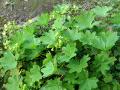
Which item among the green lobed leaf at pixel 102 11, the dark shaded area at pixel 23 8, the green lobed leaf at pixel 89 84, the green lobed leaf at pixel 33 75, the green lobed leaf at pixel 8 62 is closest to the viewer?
the green lobed leaf at pixel 89 84

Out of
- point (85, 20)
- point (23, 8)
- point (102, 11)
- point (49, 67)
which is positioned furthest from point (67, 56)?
point (23, 8)

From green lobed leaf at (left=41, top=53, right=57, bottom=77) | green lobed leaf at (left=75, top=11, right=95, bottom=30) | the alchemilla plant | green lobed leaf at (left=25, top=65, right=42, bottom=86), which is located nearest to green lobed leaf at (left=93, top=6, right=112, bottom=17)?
the alchemilla plant

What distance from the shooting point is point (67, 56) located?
321 cm

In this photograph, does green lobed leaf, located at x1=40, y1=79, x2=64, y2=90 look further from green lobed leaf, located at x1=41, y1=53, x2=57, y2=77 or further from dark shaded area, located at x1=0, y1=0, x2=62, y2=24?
dark shaded area, located at x1=0, y1=0, x2=62, y2=24

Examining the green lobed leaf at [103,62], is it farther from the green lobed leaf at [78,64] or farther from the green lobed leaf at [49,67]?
the green lobed leaf at [49,67]

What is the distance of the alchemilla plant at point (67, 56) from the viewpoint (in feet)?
10.4

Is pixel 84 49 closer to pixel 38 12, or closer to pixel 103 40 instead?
pixel 103 40

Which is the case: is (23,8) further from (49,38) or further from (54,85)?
(54,85)

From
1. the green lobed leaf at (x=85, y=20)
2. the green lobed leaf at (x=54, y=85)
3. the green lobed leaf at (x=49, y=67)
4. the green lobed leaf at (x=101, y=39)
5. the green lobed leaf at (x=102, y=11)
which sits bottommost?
the green lobed leaf at (x=54, y=85)

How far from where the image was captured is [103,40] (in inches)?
129

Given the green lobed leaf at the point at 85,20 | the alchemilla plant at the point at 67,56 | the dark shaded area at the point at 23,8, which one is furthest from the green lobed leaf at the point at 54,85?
the dark shaded area at the point at 23,8

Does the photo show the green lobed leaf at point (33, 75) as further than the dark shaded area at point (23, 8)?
No

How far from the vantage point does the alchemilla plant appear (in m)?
3.18

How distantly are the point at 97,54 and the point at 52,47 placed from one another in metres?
0.44
